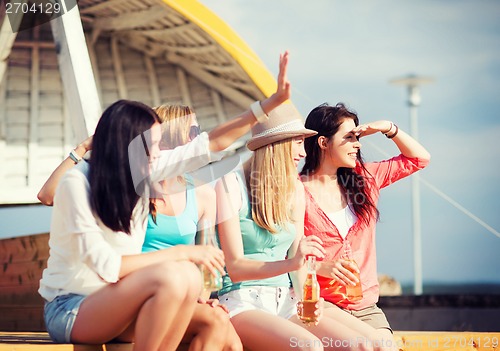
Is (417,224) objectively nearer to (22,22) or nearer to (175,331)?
(22,22)

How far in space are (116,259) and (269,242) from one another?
102cm

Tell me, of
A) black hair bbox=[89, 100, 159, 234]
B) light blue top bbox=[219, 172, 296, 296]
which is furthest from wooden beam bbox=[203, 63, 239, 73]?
black hair bbox=[89, 100, 159, 234]

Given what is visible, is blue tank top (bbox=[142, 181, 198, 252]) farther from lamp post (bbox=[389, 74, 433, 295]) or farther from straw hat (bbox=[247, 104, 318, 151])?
lamp post (bbox=[389, 74, 433, 295])

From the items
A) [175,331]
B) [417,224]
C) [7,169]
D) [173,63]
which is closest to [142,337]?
[175,331]

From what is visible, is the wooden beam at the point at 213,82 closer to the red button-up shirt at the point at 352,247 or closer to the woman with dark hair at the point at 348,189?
the woman with dark hair at the point at 348,189

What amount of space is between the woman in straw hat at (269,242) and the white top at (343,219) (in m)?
0.22

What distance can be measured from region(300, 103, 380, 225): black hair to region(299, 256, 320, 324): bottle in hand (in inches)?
32.2

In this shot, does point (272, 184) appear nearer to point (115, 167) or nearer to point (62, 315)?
point (115, 167)

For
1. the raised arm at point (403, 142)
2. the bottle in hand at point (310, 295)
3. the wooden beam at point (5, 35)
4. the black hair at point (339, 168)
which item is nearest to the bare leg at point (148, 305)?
the bottle in hand at point (310, 295)

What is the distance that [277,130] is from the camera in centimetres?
377

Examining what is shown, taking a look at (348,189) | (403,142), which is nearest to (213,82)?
(403,142)

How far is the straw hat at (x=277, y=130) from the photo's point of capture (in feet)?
12.3

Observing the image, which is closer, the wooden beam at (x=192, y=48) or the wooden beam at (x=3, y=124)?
the wooden beam at (x=192, y=48)

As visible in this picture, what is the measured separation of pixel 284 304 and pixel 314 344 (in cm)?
40
